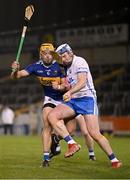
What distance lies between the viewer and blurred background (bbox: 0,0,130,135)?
34.1m

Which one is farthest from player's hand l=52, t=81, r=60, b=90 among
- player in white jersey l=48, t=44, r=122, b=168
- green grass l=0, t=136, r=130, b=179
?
green grass l=0, t=136, r=130, b=179

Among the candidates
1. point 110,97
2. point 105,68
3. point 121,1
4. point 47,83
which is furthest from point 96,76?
point 47,83

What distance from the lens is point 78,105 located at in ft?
38.0

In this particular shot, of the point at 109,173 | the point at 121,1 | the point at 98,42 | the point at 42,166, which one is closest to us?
the point at 109,173

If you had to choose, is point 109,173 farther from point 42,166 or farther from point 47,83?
point 47,83

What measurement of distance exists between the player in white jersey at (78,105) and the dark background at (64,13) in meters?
22.5

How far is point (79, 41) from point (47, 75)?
2458 centimetres

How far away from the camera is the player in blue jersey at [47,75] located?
11.9 metres

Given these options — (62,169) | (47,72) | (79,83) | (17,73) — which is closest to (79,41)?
(47,72)

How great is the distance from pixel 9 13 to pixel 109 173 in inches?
1057

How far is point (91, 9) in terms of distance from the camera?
34781mm

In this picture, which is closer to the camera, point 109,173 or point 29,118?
point 109,173

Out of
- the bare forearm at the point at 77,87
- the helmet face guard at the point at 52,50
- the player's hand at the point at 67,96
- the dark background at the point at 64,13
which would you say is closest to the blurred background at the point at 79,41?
the dark background at the point at 64,13

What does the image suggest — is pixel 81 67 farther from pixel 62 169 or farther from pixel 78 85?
pixel 62 169
